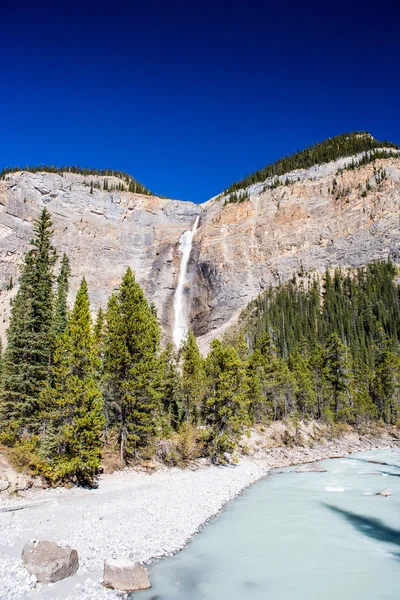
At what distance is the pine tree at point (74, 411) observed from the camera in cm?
1802

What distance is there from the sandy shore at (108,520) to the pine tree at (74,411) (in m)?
1.14

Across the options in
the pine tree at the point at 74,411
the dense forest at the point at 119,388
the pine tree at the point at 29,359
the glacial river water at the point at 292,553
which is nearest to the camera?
the glacial river water at the point at 292,553

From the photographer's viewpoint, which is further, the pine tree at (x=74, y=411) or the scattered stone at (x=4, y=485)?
the pine tree at (x=74, y=411)

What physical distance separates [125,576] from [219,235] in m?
111

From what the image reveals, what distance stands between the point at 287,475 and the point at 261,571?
18.4 meters

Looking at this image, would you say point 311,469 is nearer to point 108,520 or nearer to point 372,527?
point 372,527

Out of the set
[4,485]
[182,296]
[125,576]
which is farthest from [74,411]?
[182,296]

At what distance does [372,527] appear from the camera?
49.0 ft

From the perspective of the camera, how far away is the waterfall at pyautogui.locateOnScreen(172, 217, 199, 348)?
105625 mm

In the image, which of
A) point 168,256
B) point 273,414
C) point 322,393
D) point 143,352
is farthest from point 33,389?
point 168,256

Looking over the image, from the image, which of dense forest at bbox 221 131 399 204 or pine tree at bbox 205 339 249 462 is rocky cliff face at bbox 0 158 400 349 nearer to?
dense forest at bbox 221 131 399 204

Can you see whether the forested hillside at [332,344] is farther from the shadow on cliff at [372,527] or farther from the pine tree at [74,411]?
the pine tree at [74,411]

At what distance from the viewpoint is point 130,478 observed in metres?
21.5

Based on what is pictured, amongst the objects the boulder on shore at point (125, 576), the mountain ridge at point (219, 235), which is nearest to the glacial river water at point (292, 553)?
the boulder on shore at point (125, 576)
